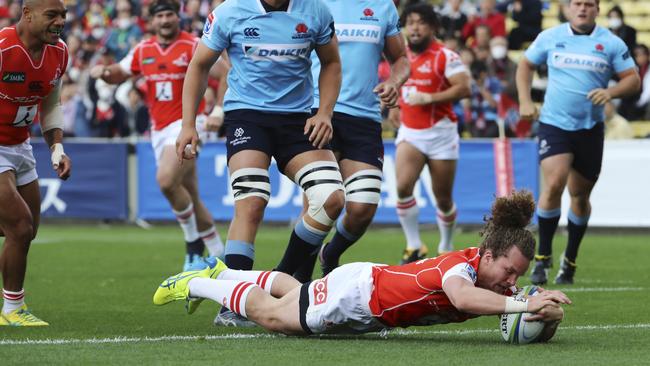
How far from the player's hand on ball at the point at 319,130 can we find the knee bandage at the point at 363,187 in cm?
124

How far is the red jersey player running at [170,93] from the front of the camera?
1302cm

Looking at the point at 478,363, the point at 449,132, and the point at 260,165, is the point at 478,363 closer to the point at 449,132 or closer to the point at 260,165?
the point at 260,165

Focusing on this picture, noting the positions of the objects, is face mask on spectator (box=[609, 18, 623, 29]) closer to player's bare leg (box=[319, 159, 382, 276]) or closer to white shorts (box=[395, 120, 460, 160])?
white shorts (box=[395, 120, 460, 160])

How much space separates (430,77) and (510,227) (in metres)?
6.51

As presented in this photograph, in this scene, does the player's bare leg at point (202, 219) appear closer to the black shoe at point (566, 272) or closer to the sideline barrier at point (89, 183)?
the black shoe at point (566, 272)

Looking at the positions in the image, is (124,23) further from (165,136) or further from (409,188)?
(409,188)

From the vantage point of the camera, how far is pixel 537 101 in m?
21.0

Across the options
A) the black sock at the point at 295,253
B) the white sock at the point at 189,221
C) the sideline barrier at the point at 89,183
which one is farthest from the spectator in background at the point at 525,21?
the black sock at the point at 295,253

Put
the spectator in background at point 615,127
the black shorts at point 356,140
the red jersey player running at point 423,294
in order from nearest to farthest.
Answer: the red jersey player running at point 423,294, the black shorts at point 356,140, the spectator in background at point 615,127

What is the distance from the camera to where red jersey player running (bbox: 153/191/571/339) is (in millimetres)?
6730

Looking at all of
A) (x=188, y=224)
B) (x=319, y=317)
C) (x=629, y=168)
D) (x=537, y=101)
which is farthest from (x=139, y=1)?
(x=319, y=317)

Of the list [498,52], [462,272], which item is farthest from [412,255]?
[498,52]

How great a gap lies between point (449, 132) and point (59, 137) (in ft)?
18.4

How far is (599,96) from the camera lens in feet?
36.6
